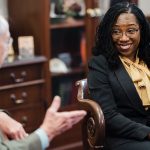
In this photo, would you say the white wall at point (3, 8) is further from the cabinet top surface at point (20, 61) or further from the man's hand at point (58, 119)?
the man's hand at point (58, 119)

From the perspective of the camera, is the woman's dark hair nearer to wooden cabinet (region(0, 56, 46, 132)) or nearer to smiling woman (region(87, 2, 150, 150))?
smiling woman (region(87, 2, 150, 150))

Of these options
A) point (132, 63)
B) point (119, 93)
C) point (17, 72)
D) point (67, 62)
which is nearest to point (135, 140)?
point (119, 93)

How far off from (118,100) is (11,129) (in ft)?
2.25

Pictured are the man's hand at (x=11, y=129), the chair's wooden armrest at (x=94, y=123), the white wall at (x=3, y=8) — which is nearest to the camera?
the man's hand at (x=11, y=129)

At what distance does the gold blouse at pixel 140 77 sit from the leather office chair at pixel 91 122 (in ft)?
0.81

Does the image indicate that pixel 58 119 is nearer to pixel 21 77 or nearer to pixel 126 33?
pixel 126 33

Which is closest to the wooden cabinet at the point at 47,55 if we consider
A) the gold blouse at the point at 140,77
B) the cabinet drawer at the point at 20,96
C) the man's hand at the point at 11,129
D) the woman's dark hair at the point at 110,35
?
the cabinet drawer at the point at 20,96

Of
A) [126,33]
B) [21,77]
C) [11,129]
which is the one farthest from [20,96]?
[11,129]

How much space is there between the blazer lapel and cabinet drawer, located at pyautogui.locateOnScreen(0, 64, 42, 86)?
2.73ft

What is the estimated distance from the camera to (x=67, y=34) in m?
3.07

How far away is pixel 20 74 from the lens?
2.65m

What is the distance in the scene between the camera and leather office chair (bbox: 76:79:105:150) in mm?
1847

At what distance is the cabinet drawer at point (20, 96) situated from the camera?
2.62m

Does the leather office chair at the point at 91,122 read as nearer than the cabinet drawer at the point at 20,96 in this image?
Yes
